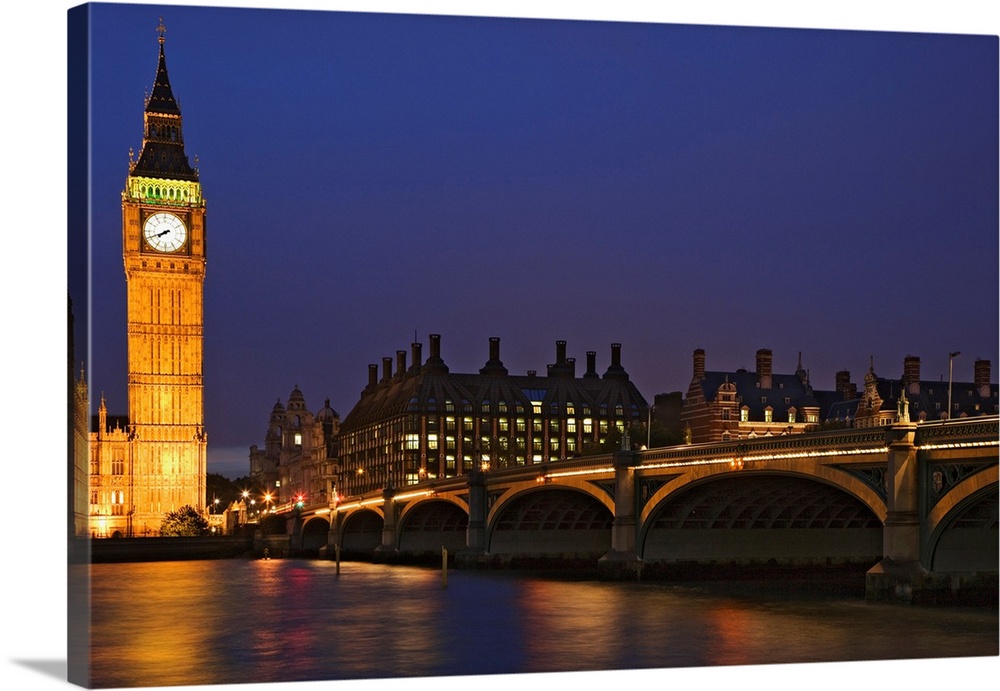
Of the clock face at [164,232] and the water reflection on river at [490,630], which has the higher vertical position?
the clock face at [164,232]

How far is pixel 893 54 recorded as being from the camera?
86.0ft

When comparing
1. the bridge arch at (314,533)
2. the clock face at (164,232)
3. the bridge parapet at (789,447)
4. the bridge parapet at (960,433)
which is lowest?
the bridge arch at (314,533)

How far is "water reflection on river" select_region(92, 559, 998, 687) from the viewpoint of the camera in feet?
94.1

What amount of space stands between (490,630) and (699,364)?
76200 millimetres

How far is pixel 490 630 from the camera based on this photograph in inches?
1518

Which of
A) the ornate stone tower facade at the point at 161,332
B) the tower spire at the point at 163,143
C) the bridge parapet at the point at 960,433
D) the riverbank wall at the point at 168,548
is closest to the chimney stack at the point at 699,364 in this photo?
the riverbank wall at the point at 168,548

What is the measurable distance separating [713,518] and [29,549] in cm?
3774

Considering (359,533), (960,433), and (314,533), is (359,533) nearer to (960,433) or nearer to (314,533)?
(314,533)

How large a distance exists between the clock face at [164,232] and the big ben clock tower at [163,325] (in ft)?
0.33

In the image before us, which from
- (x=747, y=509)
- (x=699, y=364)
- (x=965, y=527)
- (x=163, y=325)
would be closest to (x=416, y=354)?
(x=163, y=325)

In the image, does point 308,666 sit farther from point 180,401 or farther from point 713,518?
point 180,401

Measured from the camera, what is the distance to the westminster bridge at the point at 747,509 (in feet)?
129

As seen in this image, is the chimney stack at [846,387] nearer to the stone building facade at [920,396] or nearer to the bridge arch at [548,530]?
the stone building facade at [920,396]

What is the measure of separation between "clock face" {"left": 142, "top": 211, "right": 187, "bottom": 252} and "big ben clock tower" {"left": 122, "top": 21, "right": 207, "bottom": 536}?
4.0 inches
